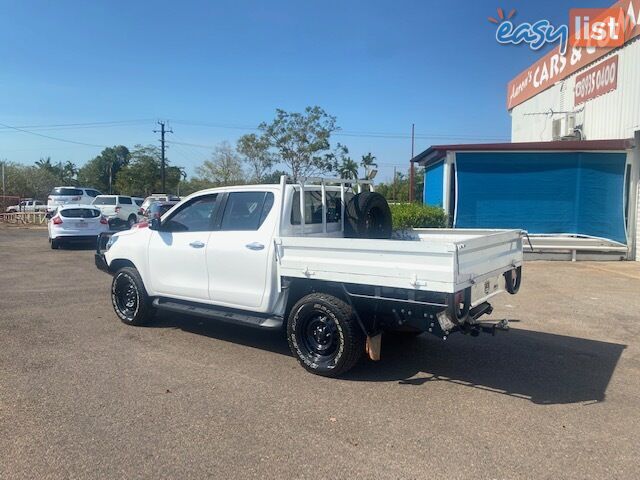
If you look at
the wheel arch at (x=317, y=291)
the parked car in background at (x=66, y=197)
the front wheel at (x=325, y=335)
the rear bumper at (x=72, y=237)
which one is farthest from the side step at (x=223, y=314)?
the parked car in background at (x=66, y=197)

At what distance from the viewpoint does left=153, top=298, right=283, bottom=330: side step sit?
5629 mm

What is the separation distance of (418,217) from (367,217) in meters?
8.51

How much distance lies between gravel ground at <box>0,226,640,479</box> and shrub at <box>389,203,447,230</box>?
682 centimetres

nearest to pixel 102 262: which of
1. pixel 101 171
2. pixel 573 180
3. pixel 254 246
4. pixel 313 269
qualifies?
pixel 254 246

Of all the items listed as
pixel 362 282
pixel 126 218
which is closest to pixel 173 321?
pixel 362 282

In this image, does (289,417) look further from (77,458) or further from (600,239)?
(600,239)

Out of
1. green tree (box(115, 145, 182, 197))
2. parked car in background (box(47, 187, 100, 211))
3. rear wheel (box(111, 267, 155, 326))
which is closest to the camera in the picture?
rear wheel (box(111, 267, 155, 326))

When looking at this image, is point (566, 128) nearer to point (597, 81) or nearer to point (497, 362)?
point (597, 81)

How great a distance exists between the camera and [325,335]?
5.21 meters

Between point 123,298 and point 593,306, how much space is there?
7206 millimetres

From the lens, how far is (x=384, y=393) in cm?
475

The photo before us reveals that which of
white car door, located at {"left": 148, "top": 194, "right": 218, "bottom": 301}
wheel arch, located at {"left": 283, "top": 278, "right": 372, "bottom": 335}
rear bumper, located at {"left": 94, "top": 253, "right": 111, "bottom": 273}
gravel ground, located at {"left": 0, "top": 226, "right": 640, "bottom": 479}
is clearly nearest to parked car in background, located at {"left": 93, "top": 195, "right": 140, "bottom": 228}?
rear bumper, located at {"left": 94, "top": 253, "right": 111, "bottom": 273}

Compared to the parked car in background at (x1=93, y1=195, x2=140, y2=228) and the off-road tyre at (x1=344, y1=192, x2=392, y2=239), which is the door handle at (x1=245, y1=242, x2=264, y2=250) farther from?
the parked car in background at (x1=93, y1=195, x2=140, y2=228)

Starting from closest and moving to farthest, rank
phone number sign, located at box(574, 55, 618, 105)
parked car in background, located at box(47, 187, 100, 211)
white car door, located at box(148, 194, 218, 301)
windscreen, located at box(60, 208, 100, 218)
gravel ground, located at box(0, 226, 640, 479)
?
1. gravel ground, located at box(0, 226, 640, 479)
2. white car door, located at box(148, 194, 218, 301)
3. phone number sign, located at box(574, 55, 618, 105)
4. windscreen, located at box(60, 208, 100, 218)
5. parked car in background, located at box(47, 187, 100, 211)
